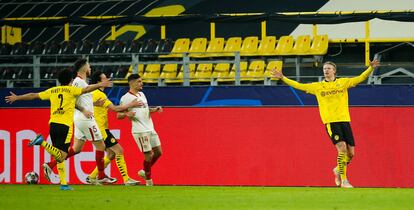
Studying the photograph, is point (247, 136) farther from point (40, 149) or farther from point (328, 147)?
point (40, 149)

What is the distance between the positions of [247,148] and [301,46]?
6.87 m

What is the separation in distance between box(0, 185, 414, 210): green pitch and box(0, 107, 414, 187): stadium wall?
115 inches

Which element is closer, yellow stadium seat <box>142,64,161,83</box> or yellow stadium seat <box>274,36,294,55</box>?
yellow stadium seat <box>274,36,294,55</box>

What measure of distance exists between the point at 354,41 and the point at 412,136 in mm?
8702

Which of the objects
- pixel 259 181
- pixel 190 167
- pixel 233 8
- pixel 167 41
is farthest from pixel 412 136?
pixel 233 8

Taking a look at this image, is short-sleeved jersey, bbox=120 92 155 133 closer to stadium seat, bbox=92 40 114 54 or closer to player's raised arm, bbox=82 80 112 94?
player's raised arm, bbox=82 80 112 94

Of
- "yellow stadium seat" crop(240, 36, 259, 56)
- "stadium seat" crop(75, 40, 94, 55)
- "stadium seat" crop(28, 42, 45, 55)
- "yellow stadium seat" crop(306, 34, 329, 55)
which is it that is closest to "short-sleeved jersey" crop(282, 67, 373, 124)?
"yellow stadium seat" crop(306, 34, 329, 55)

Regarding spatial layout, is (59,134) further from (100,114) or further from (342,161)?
(342,161)

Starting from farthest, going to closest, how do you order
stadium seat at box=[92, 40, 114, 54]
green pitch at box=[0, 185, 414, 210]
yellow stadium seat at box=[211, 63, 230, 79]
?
stadium seat at box=[92, 40, 114, 54], yellow stadium seat at box=[211, 63, 230, 79], green pitch at box=[0, 185, 414, 210]

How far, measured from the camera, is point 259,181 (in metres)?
21.6

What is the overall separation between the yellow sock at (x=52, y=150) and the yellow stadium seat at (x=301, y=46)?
10.5m

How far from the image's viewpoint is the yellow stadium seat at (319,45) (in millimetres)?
27845

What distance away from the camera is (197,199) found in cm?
1597

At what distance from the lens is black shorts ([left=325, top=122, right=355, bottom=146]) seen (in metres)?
19.1
